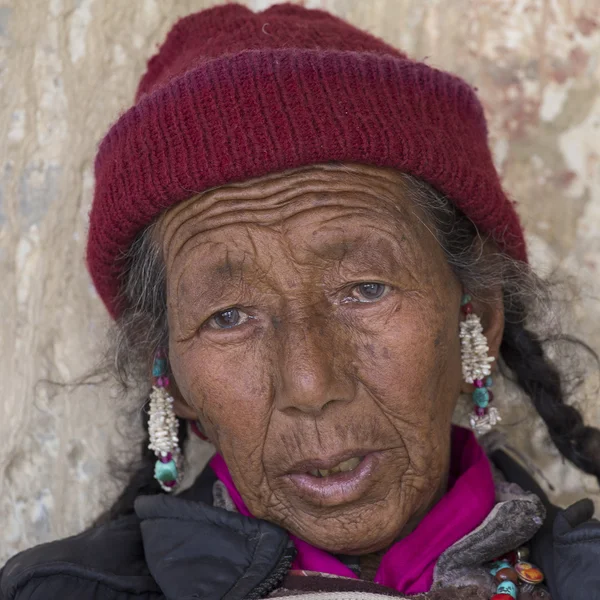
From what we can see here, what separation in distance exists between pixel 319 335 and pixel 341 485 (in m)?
0.38

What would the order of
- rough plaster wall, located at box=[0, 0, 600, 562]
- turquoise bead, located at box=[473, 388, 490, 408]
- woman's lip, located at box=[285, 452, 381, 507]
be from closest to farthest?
woman's lip, located at box=[285, 452, 381, 507] → turquoise bead, located at box=[473, 388, 490, 408] → rough plaster wall, located at box=[0, 0, 600, 562]

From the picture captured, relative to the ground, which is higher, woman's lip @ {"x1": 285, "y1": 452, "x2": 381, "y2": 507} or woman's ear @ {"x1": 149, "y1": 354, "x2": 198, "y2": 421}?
woman's lip @ {"x1": 285, "y1": 452, "x2": 381, "y2": 507}

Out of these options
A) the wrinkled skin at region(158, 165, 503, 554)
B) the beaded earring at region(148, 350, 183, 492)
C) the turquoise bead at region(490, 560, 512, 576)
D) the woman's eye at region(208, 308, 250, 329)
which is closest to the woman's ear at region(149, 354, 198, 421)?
the beaded earring at region(148, 350, 183, 492)

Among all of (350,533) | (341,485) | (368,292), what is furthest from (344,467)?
(368,292)

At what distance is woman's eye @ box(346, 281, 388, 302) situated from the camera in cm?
225

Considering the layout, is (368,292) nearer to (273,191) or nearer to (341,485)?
(273,191)

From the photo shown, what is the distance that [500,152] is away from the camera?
3.49 metres

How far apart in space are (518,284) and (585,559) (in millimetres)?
865

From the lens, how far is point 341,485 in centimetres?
221

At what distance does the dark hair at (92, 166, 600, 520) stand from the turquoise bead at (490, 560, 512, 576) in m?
0.58

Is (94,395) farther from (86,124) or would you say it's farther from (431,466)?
(431,466)

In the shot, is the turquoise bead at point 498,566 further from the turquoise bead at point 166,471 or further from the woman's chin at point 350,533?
the turquoise bead at point 166,471

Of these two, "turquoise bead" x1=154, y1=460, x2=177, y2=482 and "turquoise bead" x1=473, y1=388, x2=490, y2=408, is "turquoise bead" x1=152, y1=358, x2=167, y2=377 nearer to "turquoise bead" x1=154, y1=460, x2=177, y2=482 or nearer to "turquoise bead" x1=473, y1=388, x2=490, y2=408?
"turquoise bead" x1=154, y1=460, x2=177, y2=482

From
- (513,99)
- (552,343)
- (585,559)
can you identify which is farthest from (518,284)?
(513,99)
